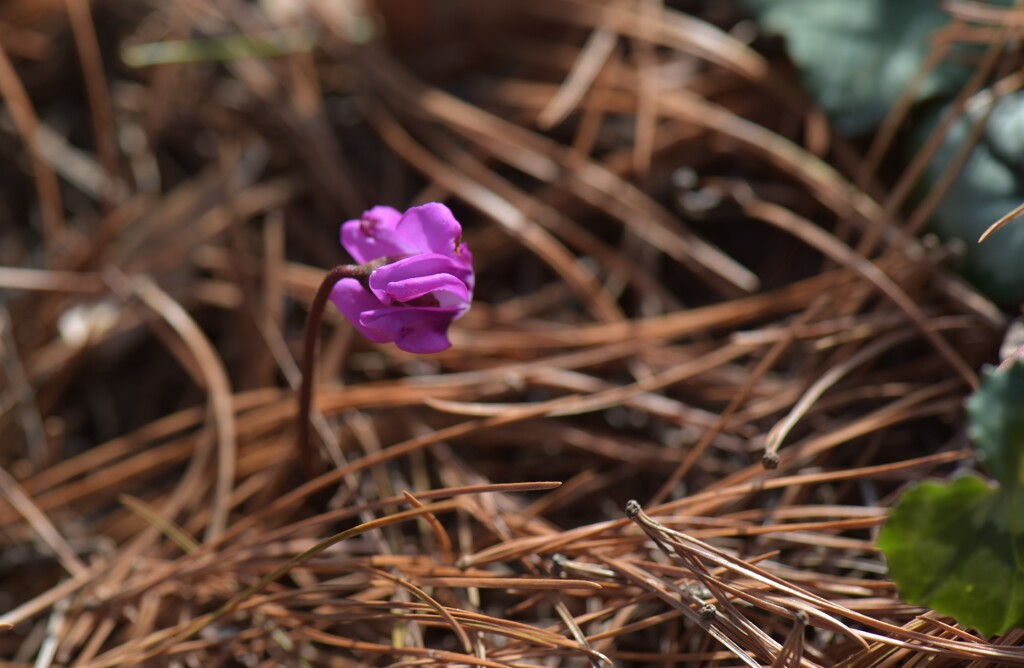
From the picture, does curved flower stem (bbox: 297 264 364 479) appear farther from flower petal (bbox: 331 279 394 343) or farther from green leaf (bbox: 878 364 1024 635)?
green leaf (bbox: 878 364 1024 635)

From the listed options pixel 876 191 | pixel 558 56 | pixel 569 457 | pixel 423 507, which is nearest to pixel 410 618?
pixel 423 507

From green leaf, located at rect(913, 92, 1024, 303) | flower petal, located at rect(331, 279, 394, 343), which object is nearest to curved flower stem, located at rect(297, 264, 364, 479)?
flower petal, located at rect(331, 279, 394, 343)

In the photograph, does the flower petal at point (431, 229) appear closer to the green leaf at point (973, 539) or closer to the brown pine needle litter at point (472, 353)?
the brown pine needle litter at point (472, 353)

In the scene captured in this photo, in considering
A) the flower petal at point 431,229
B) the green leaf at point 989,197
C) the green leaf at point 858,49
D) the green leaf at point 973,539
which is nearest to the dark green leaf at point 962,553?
the green leaf at point 973,539

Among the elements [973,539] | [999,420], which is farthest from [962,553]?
[999,420]

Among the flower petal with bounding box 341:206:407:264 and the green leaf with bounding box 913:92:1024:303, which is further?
the green leaf with bounding box 913:92:1024:303

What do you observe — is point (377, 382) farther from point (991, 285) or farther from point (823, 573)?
point (991, 285)

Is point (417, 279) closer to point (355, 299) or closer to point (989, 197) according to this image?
point (355, 299)
